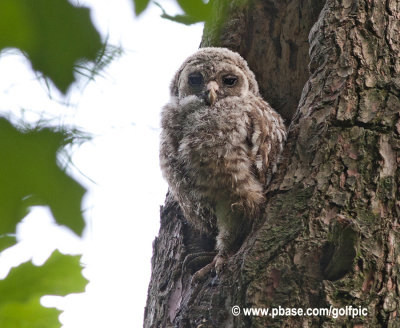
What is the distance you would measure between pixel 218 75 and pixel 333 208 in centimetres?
148

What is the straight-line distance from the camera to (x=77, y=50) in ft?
2.37

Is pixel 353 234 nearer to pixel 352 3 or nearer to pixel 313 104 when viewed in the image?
pixel 313 104

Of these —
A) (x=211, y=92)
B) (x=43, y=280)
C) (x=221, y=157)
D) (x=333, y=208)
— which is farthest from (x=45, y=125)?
(x=211, y=92)

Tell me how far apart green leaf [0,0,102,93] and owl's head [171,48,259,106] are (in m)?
2.38

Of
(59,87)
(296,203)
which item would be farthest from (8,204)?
(296,203)

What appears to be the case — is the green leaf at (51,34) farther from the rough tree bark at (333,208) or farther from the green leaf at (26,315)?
the rough tree bark at (333,208)

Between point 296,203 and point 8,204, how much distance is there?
5.16 ft

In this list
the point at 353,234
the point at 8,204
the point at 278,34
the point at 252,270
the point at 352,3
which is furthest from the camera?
the point at 278,34

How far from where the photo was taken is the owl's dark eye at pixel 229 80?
3221 millimetres

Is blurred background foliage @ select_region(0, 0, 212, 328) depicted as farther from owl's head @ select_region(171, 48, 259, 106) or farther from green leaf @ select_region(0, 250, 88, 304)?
owl's head @ select_region(171, 48, 259, 106)

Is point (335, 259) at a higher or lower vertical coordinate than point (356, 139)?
lower

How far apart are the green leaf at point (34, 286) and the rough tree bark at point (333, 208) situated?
935 mm

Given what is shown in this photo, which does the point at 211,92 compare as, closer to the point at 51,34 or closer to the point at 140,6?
the point at 140,6

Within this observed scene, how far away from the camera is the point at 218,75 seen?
325cm
